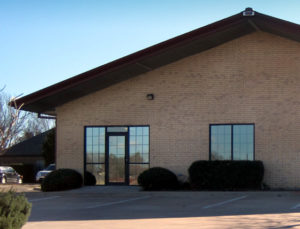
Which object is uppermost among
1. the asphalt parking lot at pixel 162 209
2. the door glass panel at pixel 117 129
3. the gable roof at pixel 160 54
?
the gable roof at pixel 160 54

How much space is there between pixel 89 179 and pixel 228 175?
6.02 meters

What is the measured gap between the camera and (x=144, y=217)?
1326 cm

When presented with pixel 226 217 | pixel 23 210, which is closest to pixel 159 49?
pixel 226 217

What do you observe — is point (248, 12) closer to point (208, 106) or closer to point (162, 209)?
point (208, 106)

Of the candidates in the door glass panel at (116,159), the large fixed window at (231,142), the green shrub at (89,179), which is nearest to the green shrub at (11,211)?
the large fixed window at (231,142)

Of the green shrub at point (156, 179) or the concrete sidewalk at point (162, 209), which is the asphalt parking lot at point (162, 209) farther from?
the green shrub at point (156, 179)

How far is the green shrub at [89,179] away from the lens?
22969 millimetres

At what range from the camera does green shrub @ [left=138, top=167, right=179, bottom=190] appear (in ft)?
67.6

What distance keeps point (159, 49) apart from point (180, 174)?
5075 millimetres

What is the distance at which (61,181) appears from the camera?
70.7ft

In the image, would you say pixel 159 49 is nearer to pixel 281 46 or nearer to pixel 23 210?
pixel 281 46

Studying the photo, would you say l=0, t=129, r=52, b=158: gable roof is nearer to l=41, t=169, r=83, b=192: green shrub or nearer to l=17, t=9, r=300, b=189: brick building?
l=17, t=9, r=300, b=189: brick building

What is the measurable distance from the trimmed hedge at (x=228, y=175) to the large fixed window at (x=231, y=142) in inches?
40.8

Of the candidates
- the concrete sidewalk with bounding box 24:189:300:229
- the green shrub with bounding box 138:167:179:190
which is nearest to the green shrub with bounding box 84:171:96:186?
the concrete sidewalk with bounding box 24:189:300:229
